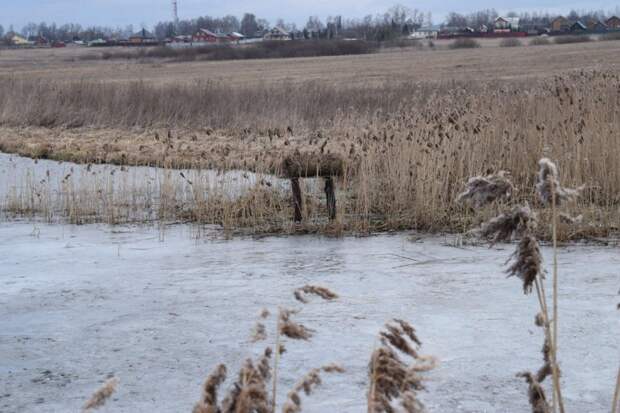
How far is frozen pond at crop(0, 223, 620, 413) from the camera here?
461 centimetres

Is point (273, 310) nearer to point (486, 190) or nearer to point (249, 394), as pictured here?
point (486, 190)

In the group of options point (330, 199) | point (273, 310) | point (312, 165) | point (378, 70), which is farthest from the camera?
point (378, 70)

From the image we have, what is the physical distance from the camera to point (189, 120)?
19.9 metres

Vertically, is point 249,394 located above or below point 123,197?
above

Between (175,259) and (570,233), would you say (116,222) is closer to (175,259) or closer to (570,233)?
(175,259)

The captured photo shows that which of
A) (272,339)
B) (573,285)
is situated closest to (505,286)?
(573,285)

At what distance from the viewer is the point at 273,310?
6.14m

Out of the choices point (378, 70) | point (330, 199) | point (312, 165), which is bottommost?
point (330, 199)

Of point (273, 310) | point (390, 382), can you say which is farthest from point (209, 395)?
point (273, 310)

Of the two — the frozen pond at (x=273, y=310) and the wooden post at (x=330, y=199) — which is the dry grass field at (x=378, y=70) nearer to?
the wooden post at (x=330, y=199)

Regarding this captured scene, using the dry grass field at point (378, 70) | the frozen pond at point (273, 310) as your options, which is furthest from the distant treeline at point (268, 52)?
the frozen pond at point (273, 310)

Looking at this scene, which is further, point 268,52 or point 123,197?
point 268,52

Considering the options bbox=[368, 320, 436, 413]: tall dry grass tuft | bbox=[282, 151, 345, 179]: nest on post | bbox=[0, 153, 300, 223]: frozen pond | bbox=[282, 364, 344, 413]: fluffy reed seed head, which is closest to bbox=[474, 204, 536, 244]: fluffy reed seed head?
bbox=[368, 320, 436, 413]: tall dry grass tuft

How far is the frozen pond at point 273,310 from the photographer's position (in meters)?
4.61
